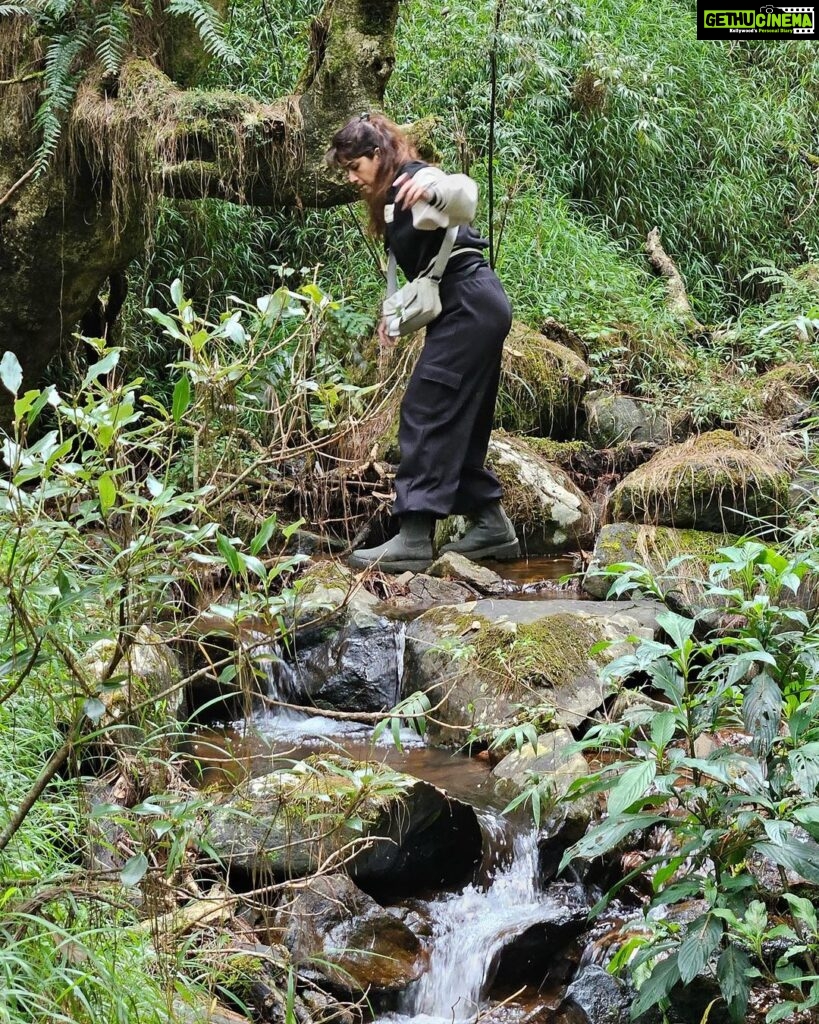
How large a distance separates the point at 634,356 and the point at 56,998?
604 cm

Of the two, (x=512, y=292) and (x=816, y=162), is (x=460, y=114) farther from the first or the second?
(x=816, y=162)

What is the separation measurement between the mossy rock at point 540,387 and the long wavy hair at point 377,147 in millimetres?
2527

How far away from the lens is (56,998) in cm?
211

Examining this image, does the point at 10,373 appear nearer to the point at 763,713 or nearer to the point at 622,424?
the point at 763,713

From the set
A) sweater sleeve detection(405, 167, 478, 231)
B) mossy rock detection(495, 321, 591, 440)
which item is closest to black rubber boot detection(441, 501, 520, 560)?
sweater sleeve detection(405, 167, 478, 231)

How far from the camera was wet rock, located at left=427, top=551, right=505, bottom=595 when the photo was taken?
5438 mm

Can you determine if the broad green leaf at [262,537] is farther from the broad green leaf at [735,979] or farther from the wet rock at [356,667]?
the wet rock at [356,667]

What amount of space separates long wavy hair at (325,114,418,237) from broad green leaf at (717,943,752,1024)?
290 cm

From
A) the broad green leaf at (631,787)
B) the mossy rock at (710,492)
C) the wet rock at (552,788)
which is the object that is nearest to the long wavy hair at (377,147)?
the wet rock at (552,788)

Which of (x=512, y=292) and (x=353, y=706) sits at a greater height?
(x=512, y=292)

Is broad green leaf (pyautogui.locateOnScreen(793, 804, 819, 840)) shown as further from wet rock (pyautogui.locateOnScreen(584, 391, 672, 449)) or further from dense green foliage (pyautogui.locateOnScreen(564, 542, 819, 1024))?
wet rock (pyautogui.locateOnScreen(584, 391, 672, 449))

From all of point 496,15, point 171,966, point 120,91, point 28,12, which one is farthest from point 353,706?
point 496,15

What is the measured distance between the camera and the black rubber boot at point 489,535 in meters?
4.74

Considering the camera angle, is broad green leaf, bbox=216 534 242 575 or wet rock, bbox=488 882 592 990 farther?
wet rock, bbox=488 882 592 990
